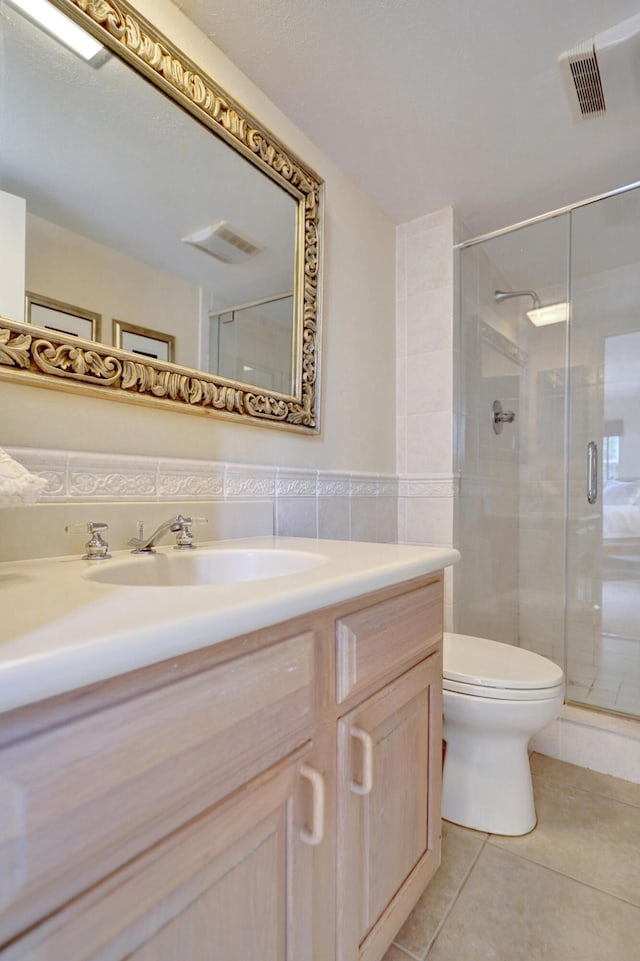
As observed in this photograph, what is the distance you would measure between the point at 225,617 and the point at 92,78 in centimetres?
114

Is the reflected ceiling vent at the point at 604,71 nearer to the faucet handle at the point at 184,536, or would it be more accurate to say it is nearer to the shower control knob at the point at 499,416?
the shower control knob at the point at 499,416

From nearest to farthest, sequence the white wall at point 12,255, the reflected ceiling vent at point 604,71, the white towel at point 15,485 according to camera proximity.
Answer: the white towel at point 15,485
the white wall at point 12,255
the reflected ceiling vent at point 604,71

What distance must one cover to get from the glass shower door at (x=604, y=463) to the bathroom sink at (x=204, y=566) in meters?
1.77

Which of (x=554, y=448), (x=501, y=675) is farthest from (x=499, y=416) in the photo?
(x=501, y=675)

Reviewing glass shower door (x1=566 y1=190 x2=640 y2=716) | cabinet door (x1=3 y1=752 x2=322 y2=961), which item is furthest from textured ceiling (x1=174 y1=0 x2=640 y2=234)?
cabinet door (x1=3 y1=752 x2=322 y2=961)

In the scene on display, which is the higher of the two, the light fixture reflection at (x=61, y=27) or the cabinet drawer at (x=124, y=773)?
the light fixture reflection at (x=61, y=27)

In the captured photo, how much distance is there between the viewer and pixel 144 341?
3.43ft

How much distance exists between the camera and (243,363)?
130cm

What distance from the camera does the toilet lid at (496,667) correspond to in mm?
1244

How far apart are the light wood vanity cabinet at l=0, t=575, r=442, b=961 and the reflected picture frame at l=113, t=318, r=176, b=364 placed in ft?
2.39

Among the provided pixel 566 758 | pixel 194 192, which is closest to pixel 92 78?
pixel 194 192

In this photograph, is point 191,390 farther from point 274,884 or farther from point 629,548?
point 629,548

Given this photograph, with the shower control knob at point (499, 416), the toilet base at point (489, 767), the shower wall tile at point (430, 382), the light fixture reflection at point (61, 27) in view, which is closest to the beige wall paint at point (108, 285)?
the light fixture reflection at point (61, 27)

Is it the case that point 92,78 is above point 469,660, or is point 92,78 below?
above
